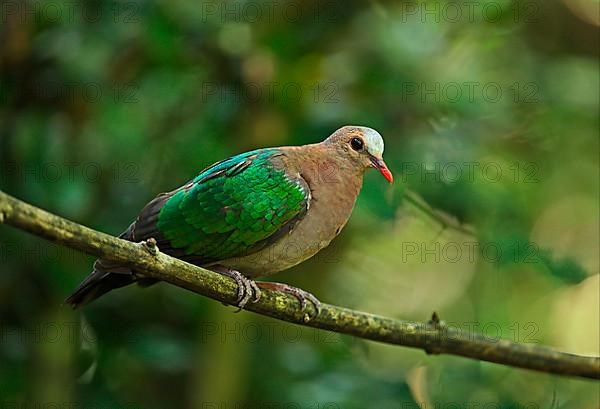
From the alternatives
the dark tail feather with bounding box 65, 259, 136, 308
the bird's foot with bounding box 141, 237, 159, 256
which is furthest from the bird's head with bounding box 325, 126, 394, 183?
the bird's foot with bounding box 141, 237, 159, 256

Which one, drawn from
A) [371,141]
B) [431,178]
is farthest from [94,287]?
[431,178]

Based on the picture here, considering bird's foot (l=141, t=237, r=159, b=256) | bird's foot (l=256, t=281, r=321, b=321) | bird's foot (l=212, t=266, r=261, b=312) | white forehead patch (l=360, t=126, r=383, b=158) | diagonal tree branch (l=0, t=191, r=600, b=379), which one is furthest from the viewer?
white forehead patch (l=360, t=126, r=383, b=158)

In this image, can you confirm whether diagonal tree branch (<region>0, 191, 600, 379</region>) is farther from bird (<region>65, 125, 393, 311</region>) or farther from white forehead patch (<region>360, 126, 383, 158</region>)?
white forehead patch (<region>360, 126, 383, 158</region>)

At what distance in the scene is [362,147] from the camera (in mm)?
2865

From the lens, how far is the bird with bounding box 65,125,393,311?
2.60 meters

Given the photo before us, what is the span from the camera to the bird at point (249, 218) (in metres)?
2.60

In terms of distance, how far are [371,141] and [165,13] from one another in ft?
3.82

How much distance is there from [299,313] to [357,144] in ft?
1.96

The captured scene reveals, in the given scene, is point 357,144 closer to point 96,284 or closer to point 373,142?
point 373,142

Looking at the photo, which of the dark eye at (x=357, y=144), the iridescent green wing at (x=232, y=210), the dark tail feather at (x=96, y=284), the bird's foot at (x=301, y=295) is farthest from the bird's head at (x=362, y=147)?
the dark tail feather at (x=96, y=284)

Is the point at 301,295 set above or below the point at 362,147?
below

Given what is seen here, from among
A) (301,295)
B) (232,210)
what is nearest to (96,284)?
(232,210)

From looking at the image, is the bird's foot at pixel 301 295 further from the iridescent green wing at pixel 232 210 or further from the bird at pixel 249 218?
the iridescent green wing at pixel 232 210

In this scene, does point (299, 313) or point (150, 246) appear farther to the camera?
point (299, 313)
